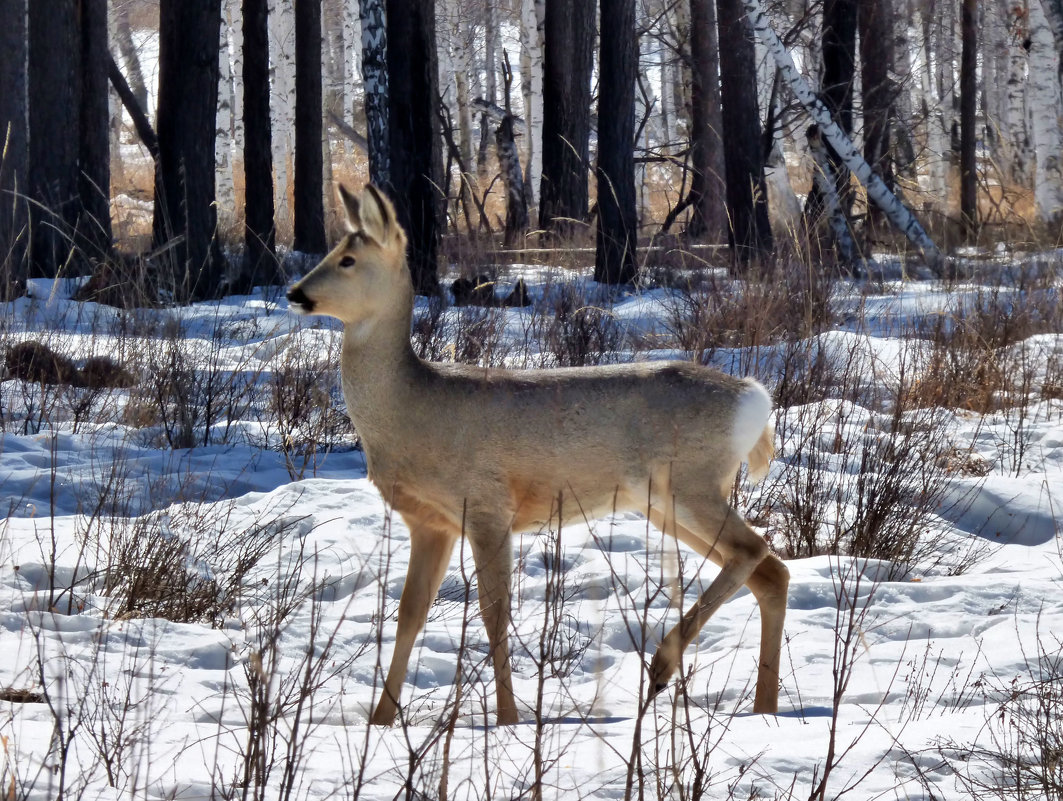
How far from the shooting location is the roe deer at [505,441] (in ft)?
12.8

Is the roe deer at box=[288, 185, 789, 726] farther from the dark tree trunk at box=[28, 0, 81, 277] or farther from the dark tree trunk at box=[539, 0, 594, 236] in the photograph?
the dark tree trunk at box=[539, 0, 594, 236]

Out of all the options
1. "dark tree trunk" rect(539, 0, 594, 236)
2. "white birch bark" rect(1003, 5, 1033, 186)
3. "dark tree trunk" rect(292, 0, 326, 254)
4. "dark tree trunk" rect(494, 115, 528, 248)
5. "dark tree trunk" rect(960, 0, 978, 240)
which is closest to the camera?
"dark tree trunk" rect(292, 0, 326, 254)

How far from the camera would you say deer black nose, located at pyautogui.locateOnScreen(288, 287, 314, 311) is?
3834mm

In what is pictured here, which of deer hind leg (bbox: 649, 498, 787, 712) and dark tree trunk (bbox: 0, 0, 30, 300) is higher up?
dark tree trunk (bbox: 0, 0, 30, 300)

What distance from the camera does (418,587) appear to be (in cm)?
407

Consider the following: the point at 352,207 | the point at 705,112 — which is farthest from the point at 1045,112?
the point at 352,207

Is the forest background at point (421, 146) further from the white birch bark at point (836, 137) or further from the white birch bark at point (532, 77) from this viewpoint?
the white birch bark at point (532, 77)

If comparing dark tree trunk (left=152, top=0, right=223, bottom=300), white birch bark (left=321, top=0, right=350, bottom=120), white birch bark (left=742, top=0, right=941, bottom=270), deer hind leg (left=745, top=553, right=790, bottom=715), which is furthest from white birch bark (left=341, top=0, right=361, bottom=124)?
deer hind leg (left=745, top=553, right=790, bottom=715)

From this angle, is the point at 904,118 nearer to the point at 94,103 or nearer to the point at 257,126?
the point at 257,126

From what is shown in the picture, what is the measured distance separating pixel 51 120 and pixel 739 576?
11.2 m

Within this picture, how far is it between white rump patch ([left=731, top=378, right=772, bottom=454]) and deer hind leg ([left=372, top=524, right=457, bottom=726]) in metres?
0.98

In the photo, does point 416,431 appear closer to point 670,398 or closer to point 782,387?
point 670,398

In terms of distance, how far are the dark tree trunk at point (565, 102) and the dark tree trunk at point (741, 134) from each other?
2.90 metres

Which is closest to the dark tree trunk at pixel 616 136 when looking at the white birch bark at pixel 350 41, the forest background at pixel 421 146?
the forest background at pixel 421 146
